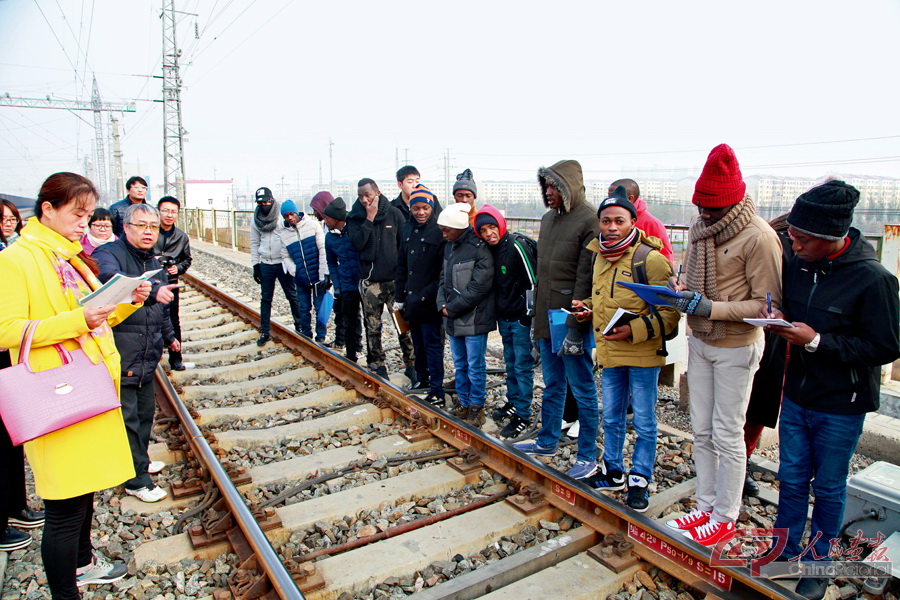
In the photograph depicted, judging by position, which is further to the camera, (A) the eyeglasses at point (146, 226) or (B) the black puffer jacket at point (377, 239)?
(B) the black puffer jacket at point (377, 239)

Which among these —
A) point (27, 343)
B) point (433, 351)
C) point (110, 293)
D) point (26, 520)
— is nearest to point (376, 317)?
point (433, 351)

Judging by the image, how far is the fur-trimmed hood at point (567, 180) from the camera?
13.7ft

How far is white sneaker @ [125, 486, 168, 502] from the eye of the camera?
3.98 meters

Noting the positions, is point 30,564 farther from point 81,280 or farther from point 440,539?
point 440,539

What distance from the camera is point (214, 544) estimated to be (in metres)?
3.46

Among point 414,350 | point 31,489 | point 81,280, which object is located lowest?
point 31,489

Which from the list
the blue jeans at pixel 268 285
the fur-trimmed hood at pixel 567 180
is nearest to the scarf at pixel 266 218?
the blue jeans at pixel 268 285

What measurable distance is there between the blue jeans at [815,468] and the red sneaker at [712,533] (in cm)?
25

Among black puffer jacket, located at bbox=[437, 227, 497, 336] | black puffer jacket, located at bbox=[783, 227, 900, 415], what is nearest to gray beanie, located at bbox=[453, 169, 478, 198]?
black puffer jacket, located at bbox=[437, 227, 497, 336]

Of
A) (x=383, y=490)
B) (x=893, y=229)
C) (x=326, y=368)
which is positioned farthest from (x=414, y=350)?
(x=893, y=229)

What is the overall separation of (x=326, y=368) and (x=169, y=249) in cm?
232

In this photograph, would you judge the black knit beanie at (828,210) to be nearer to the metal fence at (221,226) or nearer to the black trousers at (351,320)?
the black trousers at (351,320)

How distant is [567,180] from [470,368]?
1854 millimetres

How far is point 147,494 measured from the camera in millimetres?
3998
